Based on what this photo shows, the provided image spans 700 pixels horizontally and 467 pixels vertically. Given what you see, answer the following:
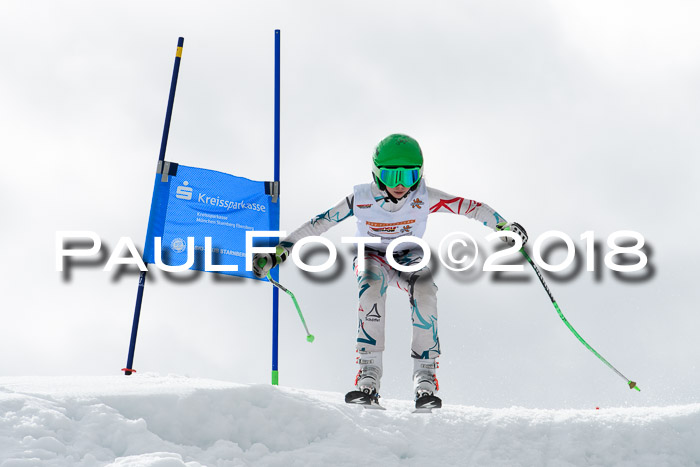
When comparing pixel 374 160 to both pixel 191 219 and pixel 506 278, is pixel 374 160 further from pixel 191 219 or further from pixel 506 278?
pixel 191 219

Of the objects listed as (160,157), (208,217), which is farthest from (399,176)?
(160,157)

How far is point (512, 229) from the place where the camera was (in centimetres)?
509

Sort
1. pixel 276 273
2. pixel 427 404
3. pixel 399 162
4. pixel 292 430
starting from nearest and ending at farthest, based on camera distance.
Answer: pixel 292 430 → pixel 427 404 → pixel 399 162 → pixel 276 273

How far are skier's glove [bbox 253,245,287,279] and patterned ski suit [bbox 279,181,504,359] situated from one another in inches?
2.5

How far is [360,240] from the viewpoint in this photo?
5.09m

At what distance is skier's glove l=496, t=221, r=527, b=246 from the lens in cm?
508

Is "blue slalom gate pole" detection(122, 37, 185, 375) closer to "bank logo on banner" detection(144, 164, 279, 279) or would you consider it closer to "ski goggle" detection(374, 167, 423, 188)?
"bank logo on banner" detection(144, 164, 279, 279)

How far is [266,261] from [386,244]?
0.87 meters

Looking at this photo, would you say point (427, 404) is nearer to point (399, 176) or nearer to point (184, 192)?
point (399, 176)

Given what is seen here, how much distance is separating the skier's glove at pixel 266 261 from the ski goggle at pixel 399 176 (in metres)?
0.92

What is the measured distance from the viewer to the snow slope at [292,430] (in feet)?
11.3

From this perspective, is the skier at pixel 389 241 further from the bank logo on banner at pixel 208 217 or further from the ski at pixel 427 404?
the bank logo on banner at pixel 208 217

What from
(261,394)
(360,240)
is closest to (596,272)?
(360,240)

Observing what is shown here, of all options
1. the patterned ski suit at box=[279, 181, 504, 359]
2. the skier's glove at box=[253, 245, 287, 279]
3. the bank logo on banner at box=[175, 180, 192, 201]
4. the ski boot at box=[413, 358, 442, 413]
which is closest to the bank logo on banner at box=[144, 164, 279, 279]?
the bank logo on banner at box=[175, 180, 192, 201]
